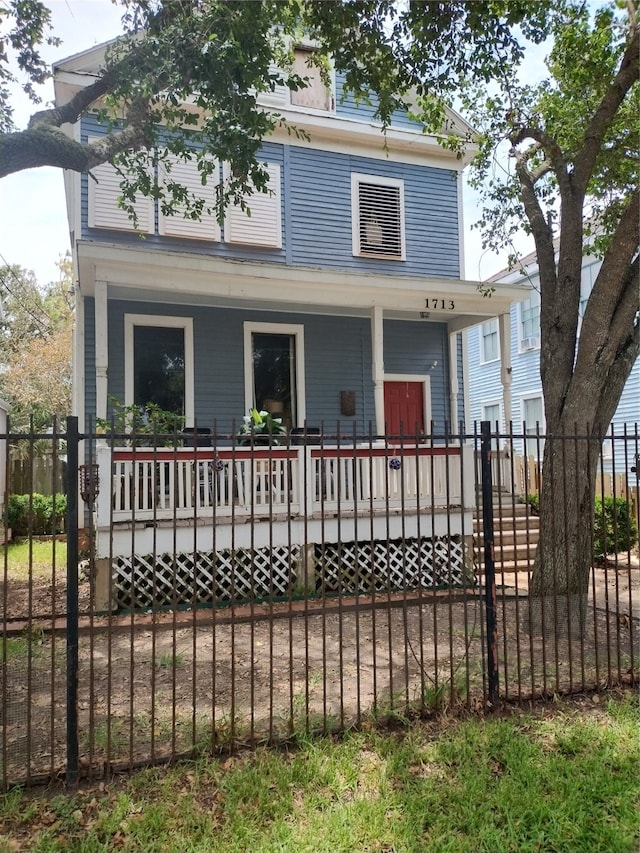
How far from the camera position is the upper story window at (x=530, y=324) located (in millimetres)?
19422

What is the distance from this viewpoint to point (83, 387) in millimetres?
10359

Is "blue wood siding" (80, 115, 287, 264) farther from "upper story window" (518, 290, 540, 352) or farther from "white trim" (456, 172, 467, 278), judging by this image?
"upper story window" (518, 290, 540, 352)

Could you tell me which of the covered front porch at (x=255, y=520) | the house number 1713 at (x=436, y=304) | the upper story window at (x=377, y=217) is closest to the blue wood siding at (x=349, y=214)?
the upper story window at (x=377, y=217)

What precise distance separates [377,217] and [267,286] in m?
4.27

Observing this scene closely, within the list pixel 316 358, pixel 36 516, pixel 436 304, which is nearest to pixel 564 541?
pixel 436 304

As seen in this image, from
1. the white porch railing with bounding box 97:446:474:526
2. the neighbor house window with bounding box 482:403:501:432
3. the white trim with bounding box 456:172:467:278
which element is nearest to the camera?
the white porch railing with bounding box 97:446:474:526

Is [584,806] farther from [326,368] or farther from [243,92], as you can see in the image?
[326,368]

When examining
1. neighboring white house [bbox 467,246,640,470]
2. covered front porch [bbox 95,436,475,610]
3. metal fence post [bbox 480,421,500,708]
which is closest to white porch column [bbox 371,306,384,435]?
covered front porch [bbox 95,436,475,610]

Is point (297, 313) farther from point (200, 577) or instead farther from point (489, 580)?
point (489, 580)

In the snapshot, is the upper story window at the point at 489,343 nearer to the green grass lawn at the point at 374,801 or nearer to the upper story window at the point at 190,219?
the upper story window at the point at 190,219

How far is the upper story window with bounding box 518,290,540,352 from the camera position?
19422 millimetres

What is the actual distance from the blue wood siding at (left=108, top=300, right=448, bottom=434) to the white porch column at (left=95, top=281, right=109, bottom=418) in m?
1.77

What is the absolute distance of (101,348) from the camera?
846cm

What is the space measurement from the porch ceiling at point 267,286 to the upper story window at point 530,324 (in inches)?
338
